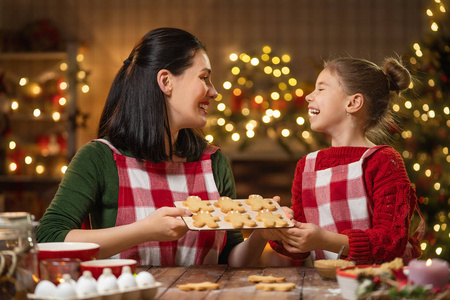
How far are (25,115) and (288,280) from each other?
14.5 ft

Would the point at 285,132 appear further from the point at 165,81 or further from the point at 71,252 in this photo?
the point at 71,252

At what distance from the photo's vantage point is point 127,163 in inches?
72.3

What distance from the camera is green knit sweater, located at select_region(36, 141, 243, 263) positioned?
1649 millimetres

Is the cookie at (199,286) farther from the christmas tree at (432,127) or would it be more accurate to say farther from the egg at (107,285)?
the christmas tree at (432,127)

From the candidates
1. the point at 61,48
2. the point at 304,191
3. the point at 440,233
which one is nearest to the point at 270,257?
the point at 440,233

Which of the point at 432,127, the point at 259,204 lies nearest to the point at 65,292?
the point at 259,204

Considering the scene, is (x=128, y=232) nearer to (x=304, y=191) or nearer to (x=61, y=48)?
(x=304, y=191)

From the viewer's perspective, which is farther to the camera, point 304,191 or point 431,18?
point 431,18

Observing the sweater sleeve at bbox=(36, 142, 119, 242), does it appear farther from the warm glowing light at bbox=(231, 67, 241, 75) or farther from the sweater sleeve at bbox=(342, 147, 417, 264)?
the warm glowing light at bbox=(231, 67, 241, 75)

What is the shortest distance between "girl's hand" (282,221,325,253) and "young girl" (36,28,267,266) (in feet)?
0.74

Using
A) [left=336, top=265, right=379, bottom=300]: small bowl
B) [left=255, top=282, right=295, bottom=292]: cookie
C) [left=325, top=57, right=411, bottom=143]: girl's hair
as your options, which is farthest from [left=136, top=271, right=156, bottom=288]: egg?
[left=325, top=57, right=411, bottom=143]: girl's hair

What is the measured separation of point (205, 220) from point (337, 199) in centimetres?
59

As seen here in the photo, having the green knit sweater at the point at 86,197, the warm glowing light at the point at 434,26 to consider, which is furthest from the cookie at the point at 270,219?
the warm glowing light at the point at 434,26

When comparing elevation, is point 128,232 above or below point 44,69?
below
